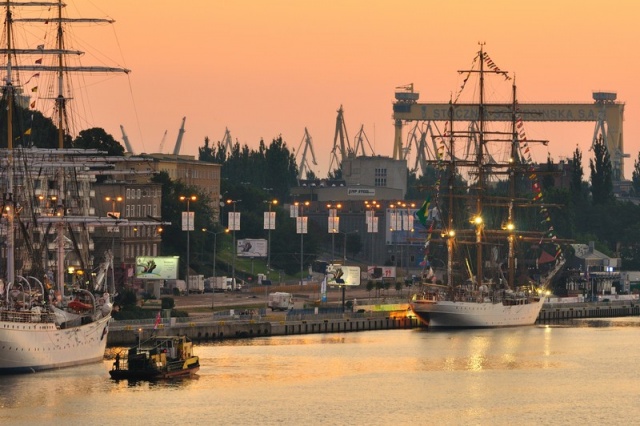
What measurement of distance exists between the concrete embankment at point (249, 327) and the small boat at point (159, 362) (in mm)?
19662

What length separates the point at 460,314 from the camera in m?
194

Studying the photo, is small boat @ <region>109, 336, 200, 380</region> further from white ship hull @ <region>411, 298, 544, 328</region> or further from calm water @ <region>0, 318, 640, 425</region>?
white ship hull @ <region>411, 298, 544, 328</region>

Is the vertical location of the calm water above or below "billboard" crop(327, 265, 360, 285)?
below

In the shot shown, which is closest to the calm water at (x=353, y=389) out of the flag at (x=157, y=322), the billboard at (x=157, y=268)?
the flag at (x=157, y=322)

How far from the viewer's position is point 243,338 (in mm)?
164250

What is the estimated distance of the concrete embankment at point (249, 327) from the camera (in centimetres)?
15188

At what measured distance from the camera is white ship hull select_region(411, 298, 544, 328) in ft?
626

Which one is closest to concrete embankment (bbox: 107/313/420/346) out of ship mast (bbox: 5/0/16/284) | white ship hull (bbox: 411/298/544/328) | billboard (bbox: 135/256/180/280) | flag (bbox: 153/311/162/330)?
flag (bbox: 153/311/162/330)

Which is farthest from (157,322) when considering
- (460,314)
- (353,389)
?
(460,314)

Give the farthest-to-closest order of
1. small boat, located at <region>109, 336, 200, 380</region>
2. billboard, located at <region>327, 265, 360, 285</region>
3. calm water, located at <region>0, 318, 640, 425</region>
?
billboard, located at <region>327, 265, 360, 285</region>
small boat, located at <region>109, 336, 200, 380</region>
calm water, located at <region>0, 318, 640, 425</region>

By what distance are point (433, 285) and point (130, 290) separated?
97.8 ft

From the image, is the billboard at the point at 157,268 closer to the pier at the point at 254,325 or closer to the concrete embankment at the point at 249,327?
the pier at the point at 254,325

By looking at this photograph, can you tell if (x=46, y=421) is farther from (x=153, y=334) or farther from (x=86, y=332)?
(x=153, y=334)

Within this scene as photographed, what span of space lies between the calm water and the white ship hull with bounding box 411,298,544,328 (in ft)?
81.9
